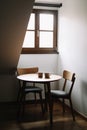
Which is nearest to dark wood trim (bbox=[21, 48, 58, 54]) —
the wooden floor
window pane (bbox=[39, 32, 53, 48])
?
window pane (bbox=[39, 32, 53, 48])

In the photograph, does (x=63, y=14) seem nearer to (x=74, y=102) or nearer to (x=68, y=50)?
(x=68, y=50)

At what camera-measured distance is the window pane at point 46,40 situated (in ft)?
15.5

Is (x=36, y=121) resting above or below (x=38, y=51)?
below

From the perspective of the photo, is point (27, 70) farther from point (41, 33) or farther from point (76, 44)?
point (76, 44)

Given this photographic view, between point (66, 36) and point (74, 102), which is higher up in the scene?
point (66, 36)

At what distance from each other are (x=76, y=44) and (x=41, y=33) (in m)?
1.08

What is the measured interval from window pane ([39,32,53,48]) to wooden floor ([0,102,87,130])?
52.5 inches

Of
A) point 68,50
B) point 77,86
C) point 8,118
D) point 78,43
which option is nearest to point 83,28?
point 78,43

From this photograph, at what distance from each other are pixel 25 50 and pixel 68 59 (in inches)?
36.0

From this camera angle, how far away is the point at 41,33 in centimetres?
471

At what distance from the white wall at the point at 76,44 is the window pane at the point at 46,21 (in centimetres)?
30

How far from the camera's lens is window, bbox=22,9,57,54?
462 cm

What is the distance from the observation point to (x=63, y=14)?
4.43 meters

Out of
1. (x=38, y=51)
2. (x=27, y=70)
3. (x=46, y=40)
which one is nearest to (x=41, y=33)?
(x=46, y=40)
